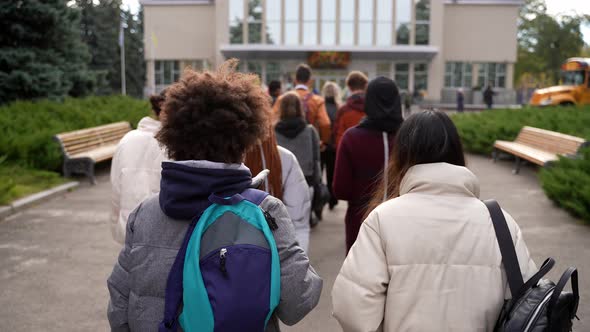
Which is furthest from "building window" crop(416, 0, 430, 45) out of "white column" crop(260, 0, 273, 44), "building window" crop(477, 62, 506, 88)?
"white column" crop(260, 0, 273, 44)

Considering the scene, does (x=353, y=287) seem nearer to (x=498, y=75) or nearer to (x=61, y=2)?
(x=61, y=2)

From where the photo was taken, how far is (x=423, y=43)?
49.4 meters

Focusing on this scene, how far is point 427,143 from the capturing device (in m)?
2.58

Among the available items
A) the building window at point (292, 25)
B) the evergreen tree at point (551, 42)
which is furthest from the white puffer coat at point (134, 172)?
the evergreen tree at point (551, 42)

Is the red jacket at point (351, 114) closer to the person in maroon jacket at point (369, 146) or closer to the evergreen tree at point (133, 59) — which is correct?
the person in maroon jacket at point (369, 146)

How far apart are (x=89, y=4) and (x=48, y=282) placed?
57681 mm

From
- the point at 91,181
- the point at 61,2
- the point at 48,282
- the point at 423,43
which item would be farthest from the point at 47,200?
the point at 423,43

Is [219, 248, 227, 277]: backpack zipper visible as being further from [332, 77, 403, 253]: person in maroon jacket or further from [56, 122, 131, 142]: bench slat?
[56, 122, 131, 142]: bench slat

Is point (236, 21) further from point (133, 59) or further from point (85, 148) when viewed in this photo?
point (85, 148)

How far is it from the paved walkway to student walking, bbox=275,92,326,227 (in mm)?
968

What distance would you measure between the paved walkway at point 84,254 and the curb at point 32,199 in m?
0.12

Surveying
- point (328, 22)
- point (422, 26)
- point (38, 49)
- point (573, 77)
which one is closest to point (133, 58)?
point (328, 22)

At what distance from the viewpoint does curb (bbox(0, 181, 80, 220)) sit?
29.7 ft

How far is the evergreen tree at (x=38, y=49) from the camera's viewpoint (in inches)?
715
